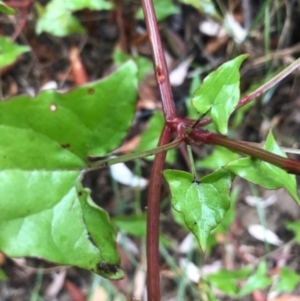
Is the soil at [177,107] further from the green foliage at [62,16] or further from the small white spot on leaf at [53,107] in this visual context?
the small white spot on leaf at [53,107]

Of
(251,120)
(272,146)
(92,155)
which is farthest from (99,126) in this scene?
(251,120)

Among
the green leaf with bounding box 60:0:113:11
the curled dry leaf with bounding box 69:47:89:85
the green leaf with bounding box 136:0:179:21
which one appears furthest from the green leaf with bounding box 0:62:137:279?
the curled dry leaf with bounding box 69:47:89:85

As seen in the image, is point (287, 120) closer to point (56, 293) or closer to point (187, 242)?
point (187, 242)

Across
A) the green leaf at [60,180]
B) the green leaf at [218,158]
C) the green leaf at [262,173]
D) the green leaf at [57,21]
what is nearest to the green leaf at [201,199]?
the green leaf at [262,173]

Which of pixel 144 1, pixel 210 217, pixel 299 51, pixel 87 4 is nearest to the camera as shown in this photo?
pixel 210 217

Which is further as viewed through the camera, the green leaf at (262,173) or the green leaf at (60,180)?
the green leaf at (60,180)

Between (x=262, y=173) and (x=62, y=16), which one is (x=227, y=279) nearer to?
(x=262, y=173)
